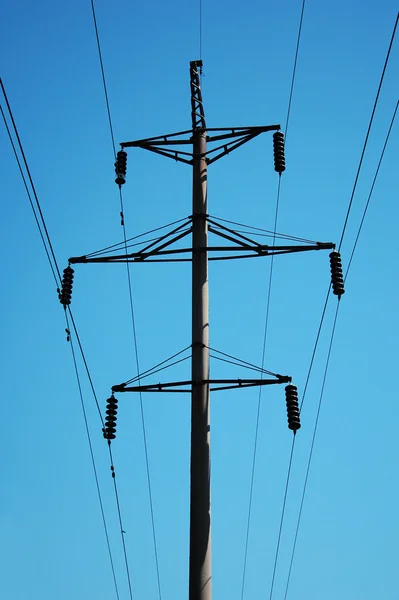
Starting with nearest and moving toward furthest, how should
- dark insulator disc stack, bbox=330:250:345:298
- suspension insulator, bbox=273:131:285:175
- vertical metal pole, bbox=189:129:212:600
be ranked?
vertical metal pole, bbox=189:129:212:600 < dark insulator disc stack, bbox=330:250:345:298 < suspension insulator, bbox=273:131:285:175

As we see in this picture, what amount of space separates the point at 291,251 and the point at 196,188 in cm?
213

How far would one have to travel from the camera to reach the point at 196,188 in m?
14.1

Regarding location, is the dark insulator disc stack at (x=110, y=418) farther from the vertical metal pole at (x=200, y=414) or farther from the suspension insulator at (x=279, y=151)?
the suspension insulator at (x=279, y=151)

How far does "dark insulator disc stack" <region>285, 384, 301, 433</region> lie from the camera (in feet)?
40.1

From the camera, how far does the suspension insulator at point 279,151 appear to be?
1488cm

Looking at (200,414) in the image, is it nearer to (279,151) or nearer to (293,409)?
(293,409)

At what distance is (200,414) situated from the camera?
476 inches

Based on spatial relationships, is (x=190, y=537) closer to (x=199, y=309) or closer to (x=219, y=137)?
(x=199, y=309)

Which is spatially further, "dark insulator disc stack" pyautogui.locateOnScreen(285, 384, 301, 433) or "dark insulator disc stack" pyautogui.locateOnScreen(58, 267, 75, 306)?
"dark insulator disc stack" pyautogui.locateOnScreen(58, 267, 75, 306)

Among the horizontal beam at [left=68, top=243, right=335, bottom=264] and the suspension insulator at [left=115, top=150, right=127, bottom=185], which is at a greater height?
the suspension insulator at [left=115, top=150, right=127, bottom=185]

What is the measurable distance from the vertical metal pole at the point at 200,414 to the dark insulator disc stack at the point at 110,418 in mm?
1576

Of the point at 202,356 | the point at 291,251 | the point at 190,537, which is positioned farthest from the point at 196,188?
the point at 190,537

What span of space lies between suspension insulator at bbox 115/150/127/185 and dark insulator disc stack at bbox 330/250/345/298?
170 inches

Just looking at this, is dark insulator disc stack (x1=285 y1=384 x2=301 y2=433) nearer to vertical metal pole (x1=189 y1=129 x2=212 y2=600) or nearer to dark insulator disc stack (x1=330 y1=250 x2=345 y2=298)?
vertical metal pole (x1=189 y1=129 x2=212 y2=600)
